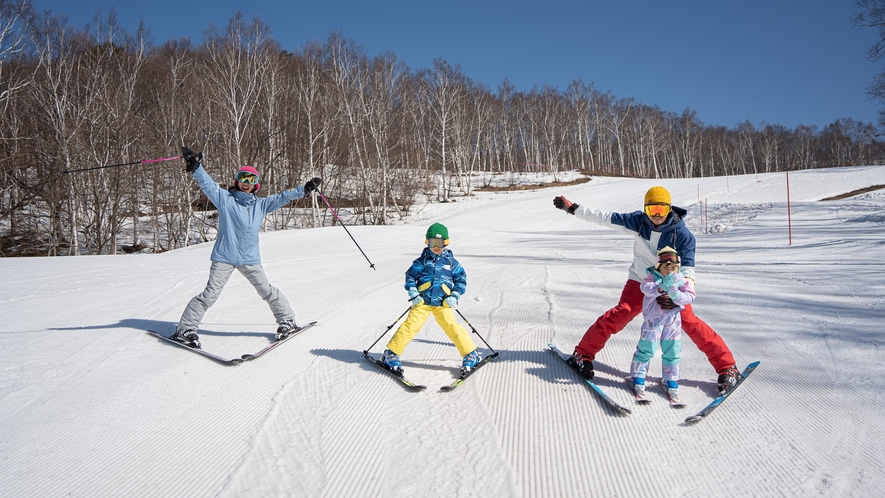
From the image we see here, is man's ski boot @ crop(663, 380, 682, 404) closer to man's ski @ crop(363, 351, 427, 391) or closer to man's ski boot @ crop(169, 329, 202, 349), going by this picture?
man's ski @ crop(363, 351, 427, 391)

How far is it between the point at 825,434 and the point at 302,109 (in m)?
30.1

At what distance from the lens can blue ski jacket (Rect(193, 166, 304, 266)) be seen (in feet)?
16.5

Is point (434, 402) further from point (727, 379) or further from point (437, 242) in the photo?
point (727, 379)

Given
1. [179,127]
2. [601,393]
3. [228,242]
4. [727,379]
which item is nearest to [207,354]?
[228,242]

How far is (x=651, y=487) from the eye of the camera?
2.55 m

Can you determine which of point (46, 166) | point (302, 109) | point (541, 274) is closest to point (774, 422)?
point (541, 274)

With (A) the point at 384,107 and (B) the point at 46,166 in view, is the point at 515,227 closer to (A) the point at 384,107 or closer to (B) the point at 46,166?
(A) the point at 384,107

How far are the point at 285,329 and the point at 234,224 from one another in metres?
1.26

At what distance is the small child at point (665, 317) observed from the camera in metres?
3.44

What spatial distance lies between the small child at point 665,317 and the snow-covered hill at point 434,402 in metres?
0.22

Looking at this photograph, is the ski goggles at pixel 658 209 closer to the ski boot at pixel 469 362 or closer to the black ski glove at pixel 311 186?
the ski boot at pixel 469 362

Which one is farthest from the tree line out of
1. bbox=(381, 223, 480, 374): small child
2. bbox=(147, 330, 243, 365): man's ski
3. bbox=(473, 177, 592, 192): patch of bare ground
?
bbox=(381, 223, 480, 374): small child

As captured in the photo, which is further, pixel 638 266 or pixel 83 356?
pixel 83 356

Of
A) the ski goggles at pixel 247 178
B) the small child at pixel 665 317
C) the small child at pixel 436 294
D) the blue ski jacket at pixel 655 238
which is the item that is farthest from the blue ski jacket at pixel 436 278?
the ski goggles at pixel 247 178
